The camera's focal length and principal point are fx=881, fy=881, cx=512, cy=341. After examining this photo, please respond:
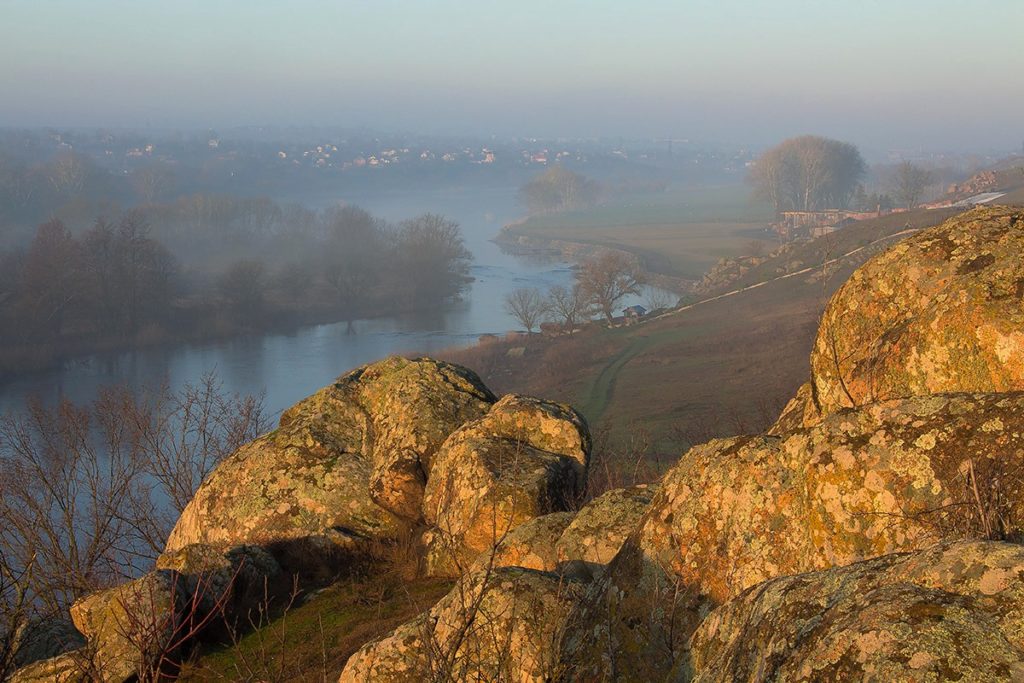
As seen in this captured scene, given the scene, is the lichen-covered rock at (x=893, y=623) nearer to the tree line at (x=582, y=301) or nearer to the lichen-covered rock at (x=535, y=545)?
the lichen-covered rock at (x=535, y=545)

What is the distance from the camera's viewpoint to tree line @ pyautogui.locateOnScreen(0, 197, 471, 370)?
317 ft

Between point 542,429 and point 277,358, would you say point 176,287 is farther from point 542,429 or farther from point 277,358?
point 542,429

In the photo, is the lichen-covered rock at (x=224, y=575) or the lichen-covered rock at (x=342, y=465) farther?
the lichen-covered rock at (x=342, y=465)

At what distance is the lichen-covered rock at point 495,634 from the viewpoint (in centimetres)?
666

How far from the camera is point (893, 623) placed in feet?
13.2

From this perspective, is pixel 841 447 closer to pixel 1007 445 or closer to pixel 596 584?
pixel 1007 445

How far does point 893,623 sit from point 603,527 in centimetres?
556

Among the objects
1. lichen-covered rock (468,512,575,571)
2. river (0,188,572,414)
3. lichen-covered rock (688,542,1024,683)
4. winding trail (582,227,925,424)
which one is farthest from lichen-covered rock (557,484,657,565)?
river (0,188,572,414)

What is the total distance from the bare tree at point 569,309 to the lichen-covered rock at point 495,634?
82906 mm

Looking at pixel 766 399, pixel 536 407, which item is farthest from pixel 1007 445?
pixel 766 399

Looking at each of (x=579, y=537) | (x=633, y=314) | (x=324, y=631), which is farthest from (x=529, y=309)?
(x=579, y=537)

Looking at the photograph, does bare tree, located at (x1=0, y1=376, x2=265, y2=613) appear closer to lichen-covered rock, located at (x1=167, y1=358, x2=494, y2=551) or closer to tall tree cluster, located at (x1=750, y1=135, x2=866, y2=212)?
lichen-covered rock, located at (x1=167, y1=358, x2=494, y2=551)

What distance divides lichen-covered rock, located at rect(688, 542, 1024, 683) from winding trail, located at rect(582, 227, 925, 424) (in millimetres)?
44268

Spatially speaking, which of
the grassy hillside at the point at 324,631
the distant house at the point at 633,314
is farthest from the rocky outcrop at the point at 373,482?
the distant house at the point at 633,314
